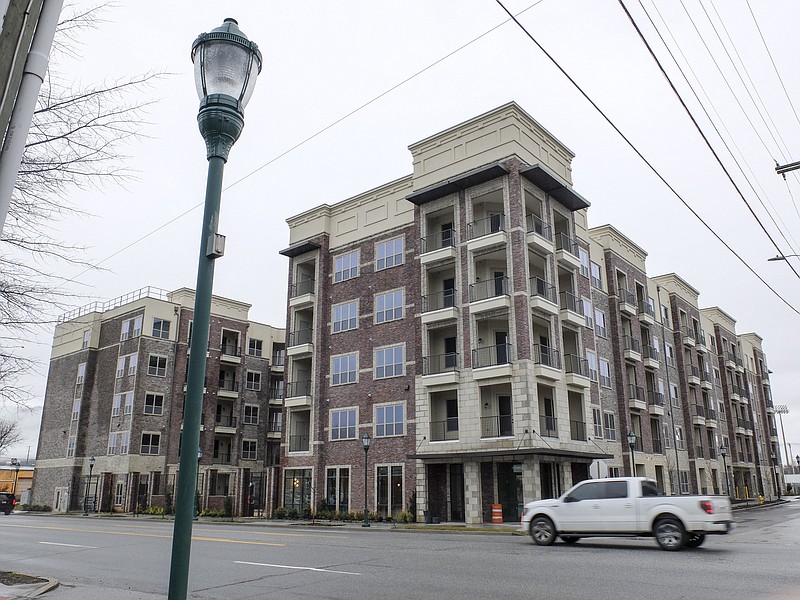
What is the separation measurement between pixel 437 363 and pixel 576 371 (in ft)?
25.9

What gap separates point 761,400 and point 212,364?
6666 centimetres

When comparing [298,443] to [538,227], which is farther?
[298,443]

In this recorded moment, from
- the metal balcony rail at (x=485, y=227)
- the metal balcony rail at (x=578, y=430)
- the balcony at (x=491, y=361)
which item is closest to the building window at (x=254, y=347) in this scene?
the metal balcony rail at (x=485, y=227)

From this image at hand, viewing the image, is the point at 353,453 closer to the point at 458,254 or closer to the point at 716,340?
the point at 458,254

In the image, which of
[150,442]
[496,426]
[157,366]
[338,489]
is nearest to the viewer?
[496,426]

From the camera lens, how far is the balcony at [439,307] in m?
34.8

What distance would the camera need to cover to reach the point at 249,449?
195 ft

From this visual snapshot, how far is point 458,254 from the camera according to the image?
3556 cm

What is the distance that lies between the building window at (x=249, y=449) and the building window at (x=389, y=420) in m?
25.7

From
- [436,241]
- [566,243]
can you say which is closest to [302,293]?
[436,241]

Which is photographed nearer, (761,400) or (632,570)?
(632,570)

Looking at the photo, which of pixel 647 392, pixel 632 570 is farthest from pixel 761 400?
pixel 632 570

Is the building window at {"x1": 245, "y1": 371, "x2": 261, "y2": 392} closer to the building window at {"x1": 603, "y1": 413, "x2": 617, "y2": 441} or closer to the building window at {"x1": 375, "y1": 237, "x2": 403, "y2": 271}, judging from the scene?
the building window at {"x1": 375, "y1": 237, "x2": 403, "y2": 271}

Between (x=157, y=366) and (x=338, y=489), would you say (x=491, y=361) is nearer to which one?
(x=338, y=489)
